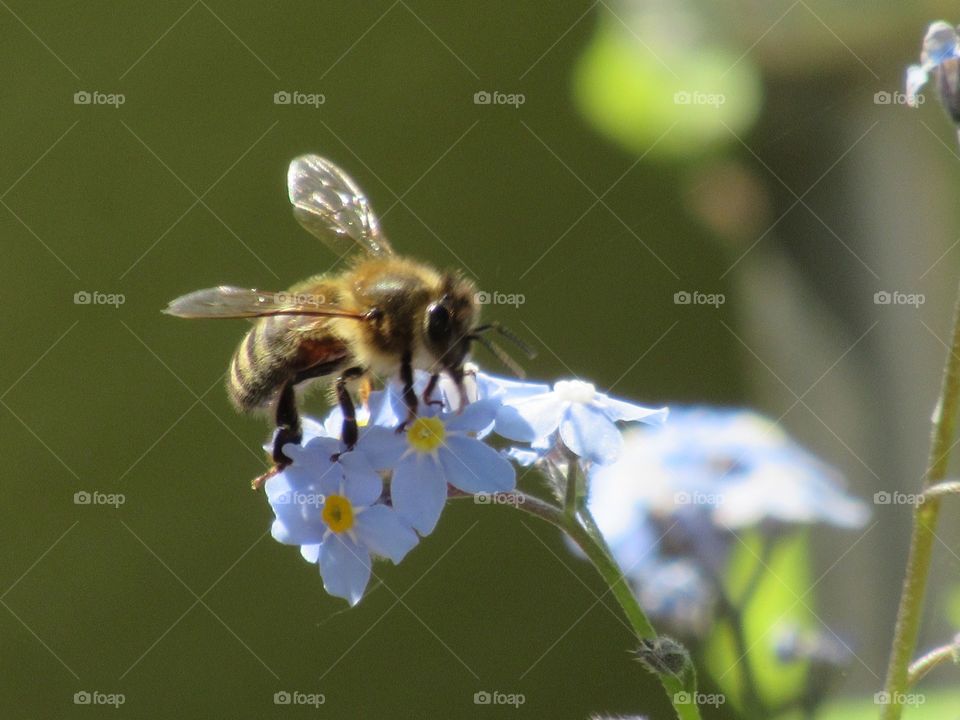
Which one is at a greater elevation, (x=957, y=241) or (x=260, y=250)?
(x=260, y=250)

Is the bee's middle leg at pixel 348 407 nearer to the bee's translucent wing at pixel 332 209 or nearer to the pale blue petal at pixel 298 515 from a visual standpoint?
the pale blue petal at pixel 298 515

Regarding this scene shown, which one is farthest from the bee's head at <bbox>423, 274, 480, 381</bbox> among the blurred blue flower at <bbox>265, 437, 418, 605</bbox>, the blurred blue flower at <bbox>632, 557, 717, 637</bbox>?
the blurred blue flower at <bbox>632, 557, 717, 637</bbox>

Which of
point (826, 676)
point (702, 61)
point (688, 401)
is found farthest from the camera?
point (688, 401)

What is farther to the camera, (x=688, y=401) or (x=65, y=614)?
(x=688, y=401)

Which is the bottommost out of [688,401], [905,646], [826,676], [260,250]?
[826,676]

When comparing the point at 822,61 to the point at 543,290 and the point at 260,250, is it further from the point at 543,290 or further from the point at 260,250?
the point at 260,250

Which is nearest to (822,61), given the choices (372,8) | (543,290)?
(543,290)

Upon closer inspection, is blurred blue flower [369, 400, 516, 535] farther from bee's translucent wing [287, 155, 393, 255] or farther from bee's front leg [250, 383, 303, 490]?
bee's translucent wing [287, 155, 393, 255]
